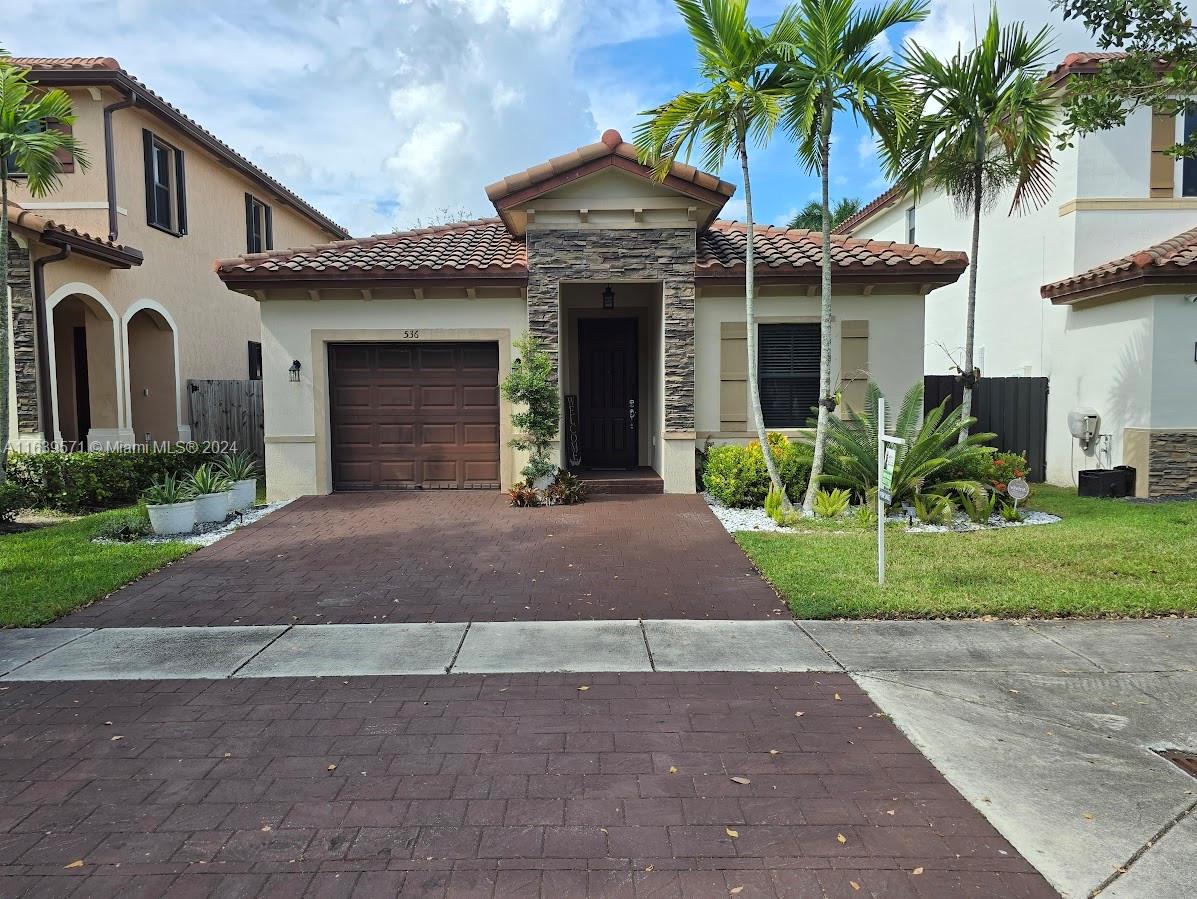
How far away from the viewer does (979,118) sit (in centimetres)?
1021

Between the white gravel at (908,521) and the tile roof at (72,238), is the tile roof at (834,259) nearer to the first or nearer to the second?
the white gravel at (908,521)

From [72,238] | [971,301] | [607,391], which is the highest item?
[72,238]

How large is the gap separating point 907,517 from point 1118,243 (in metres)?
7.67

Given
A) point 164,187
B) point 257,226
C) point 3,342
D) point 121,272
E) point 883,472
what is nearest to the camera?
point 883,472

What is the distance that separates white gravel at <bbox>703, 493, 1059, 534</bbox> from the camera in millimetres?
9773

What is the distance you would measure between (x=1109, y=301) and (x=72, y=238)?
1651 cm

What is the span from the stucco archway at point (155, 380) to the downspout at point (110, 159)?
2081 mm

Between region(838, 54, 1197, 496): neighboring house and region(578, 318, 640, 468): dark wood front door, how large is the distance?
7.67 metres

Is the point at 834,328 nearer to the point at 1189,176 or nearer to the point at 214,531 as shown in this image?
the point at 1189,176

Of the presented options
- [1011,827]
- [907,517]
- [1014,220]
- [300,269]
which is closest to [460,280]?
[300,269]

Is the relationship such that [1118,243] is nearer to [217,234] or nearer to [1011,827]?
[1011,827]

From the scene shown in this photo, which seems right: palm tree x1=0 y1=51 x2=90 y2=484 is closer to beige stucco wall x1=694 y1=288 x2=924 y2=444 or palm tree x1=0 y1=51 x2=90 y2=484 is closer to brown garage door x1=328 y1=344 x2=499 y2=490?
brown garage door x1=328 y1=344 x2=499 y2=490

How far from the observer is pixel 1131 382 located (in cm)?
1235

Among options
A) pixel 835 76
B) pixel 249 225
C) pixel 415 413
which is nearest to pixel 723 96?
pixel 835 76
